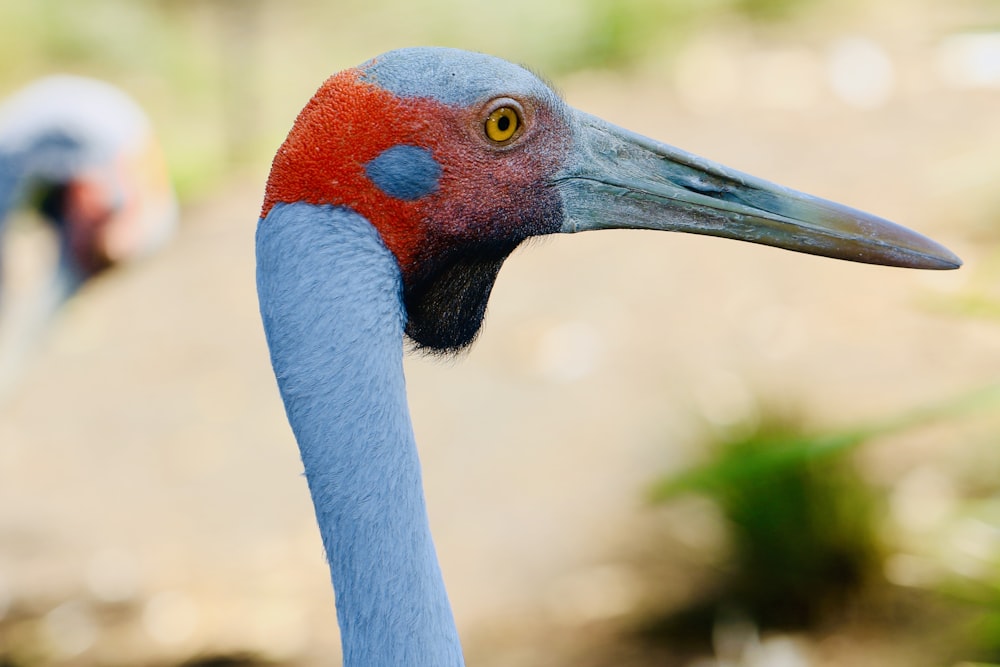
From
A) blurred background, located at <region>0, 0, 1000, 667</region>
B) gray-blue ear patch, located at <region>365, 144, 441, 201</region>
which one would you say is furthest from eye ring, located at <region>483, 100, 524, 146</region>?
blurred background, located at <region>0, 0, 1000, 667</region>

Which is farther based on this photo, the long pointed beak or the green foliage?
the green foliage

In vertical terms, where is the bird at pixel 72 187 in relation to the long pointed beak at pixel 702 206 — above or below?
above

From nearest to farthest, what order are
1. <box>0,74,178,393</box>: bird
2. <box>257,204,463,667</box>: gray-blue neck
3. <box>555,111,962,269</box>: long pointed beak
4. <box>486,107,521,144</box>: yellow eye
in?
<box>257,204,463,667</box>: gray-blue neck < <box>486,107,521,144</box>: yellow eye < <box>555,111,962,269</box>: long pointed beak < <box>0,74,178,393</box>: bird

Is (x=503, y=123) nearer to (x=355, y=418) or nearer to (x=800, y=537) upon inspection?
(x=355, y=418)

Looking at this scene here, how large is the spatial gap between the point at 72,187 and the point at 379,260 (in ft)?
14.4

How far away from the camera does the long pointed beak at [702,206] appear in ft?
7.43

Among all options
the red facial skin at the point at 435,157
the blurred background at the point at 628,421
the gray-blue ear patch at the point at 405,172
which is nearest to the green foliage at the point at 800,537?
the blurred background at the point at 628,421

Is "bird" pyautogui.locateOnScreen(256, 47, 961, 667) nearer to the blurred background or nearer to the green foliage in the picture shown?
the blurred background

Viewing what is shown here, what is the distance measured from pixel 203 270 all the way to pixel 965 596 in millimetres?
6363

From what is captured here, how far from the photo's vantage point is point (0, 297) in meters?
6.07

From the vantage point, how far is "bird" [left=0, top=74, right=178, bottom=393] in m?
5.84

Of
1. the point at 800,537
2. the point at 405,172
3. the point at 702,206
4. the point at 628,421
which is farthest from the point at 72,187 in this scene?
the point at 702,206

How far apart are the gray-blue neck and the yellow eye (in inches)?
11.8

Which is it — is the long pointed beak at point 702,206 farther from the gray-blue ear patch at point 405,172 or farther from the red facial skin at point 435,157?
the gray-blue ear patch at point 405,172
